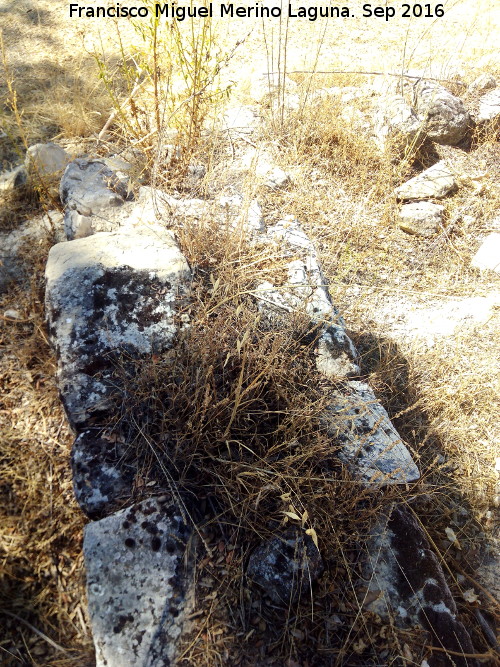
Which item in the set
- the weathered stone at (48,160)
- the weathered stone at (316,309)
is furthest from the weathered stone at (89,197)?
the weathered stone at (316,309)

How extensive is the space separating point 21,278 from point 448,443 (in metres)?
2.64

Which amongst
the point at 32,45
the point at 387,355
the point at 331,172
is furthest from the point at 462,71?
the point at 32,45

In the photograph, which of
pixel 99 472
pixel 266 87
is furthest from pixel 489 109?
pixel 99 472

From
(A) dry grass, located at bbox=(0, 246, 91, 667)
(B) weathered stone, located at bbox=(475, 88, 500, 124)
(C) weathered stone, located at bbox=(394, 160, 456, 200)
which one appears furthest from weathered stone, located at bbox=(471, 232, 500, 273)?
(A) dry grass, located at bbox=(0, 246, 91, 667)

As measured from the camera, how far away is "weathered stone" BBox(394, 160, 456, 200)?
3682 millimetres

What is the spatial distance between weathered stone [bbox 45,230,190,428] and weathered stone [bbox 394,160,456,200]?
2287 millimetres

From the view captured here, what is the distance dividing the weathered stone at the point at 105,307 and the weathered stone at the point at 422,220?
82.2 inches

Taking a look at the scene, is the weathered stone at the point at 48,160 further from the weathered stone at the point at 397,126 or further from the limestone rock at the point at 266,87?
the weathered stone at the point at 397,126

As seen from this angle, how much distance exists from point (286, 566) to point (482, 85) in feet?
16.1

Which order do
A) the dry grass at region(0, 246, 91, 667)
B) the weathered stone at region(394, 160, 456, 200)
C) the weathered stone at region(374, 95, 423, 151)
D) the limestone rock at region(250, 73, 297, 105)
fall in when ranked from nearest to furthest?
the dry grass at region(0, 246, 91, 667) < the weathered stone at region(394, 160, 456, 200) < the weathered stone at region(374, 95, 423, 151) < the limestone rock at region(250, 73, 297, 105)

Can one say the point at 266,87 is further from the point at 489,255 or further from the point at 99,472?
the point at 99,472

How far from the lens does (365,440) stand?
77.4 inches

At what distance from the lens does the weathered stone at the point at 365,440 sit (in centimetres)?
193

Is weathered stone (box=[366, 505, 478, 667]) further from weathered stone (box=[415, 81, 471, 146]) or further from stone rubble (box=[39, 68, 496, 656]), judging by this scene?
weathered stone (box=[415, 81, 471, 146])
